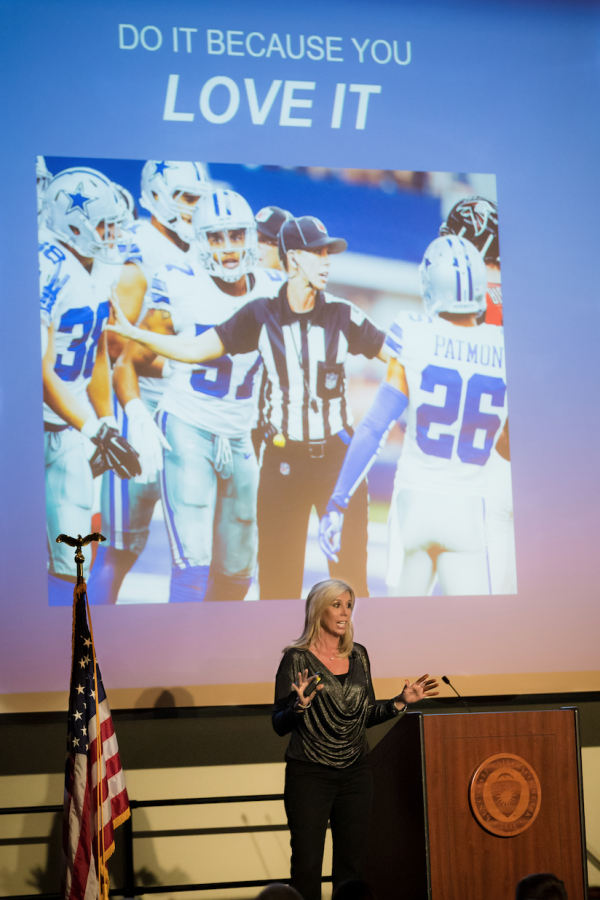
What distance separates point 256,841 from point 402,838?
1.73 meters

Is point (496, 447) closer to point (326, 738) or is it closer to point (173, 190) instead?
point (326, 738)

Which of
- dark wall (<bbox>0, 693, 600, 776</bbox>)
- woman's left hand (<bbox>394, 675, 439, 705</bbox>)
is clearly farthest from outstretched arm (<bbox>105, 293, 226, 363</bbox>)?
woman's left hand (<bbox>394, 675, 439, 705</bbox>)

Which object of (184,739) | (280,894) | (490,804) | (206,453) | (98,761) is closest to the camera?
(280,894)

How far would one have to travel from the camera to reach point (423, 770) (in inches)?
101

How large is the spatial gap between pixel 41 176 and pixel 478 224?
2009mm

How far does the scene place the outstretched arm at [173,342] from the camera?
3811 mm

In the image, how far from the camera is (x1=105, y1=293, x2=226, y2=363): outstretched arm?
12.5 ft

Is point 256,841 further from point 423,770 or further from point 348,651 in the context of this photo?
point 423,770

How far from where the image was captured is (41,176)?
12.6 feet

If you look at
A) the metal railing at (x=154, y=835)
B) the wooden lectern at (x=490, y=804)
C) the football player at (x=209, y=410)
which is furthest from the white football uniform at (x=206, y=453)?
the wooden lectern at (x=490, y=804)

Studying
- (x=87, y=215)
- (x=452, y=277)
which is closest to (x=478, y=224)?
(x=452, y=277)

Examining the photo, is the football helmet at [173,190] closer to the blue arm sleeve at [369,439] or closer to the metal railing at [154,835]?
the blue arm sleeve at [369,439]

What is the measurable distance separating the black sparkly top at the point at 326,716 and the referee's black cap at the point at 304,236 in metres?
1.92

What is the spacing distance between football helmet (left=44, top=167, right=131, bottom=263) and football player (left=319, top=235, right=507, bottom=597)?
1297mm
